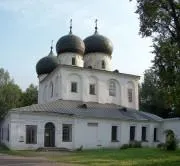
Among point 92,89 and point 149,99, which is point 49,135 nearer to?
point 92,89

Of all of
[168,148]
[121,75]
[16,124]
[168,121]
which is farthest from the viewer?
[121,75]

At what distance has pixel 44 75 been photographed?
5666 cm

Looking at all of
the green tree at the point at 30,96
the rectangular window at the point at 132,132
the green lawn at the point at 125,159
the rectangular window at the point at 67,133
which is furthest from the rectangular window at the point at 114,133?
the green tree at the point at 30,96

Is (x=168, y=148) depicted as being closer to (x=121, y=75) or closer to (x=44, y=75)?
(x=121, y=75)

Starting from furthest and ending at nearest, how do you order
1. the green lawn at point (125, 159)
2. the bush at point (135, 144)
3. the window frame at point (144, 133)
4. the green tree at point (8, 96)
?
the green tree at point (8, 96)
the window frame at point (144, 133)
the bush at point (135, 144)
the green lawn at point (125, 159)

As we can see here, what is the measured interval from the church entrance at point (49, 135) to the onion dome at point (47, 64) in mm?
17079

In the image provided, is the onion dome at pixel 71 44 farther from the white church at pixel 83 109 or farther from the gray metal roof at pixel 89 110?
the gray metal roof at pixel 89 110

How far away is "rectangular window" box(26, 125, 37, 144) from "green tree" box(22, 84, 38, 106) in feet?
110

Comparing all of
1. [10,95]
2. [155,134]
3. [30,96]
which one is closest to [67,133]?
[155,134]

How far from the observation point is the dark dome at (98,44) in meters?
52.7

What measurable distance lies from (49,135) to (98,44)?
1728 centimetres

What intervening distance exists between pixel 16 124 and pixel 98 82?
1421 cm

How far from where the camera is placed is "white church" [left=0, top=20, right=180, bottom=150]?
39.2m

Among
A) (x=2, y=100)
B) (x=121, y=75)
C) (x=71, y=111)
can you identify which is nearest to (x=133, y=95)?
(x=121, y=75)
